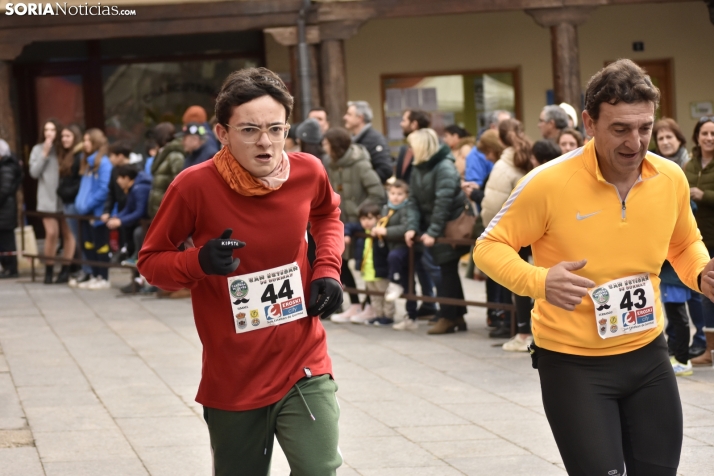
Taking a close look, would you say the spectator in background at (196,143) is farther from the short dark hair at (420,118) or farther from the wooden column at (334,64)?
the wooden column at (334,64)

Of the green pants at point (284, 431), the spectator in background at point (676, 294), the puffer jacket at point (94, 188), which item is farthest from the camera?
the puffer jacket at point (94, 188)

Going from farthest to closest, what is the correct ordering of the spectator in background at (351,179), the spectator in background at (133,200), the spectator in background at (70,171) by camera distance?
the spectator in background at (70,171)
the spectator in background at (133,200)
the spectator in background at (351,179)

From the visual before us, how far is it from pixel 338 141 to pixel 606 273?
23.1ft

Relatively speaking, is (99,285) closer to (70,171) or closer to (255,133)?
(70,171)

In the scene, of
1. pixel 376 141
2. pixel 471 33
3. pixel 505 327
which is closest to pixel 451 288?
pixel 505 327

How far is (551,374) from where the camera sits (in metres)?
3.68

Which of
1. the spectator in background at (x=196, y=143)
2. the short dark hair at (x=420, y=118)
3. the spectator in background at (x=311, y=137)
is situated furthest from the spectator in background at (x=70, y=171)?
the short dark hair at (x=420, y=118)

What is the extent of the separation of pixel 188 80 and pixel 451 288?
943cm

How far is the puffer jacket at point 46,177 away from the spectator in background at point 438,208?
6156 mm

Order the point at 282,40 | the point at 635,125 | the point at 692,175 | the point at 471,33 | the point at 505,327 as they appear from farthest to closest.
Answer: the point at 471,33 < the point at 282,40 < the point at 505,327 < the point at 692,175 < the point at 635,125

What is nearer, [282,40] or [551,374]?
[551,374]

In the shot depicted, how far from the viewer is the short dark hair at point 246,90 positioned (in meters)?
3.66

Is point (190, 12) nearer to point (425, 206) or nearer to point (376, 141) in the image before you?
point (376, 141)

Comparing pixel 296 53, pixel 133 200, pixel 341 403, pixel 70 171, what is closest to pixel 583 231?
pixel 341 403
